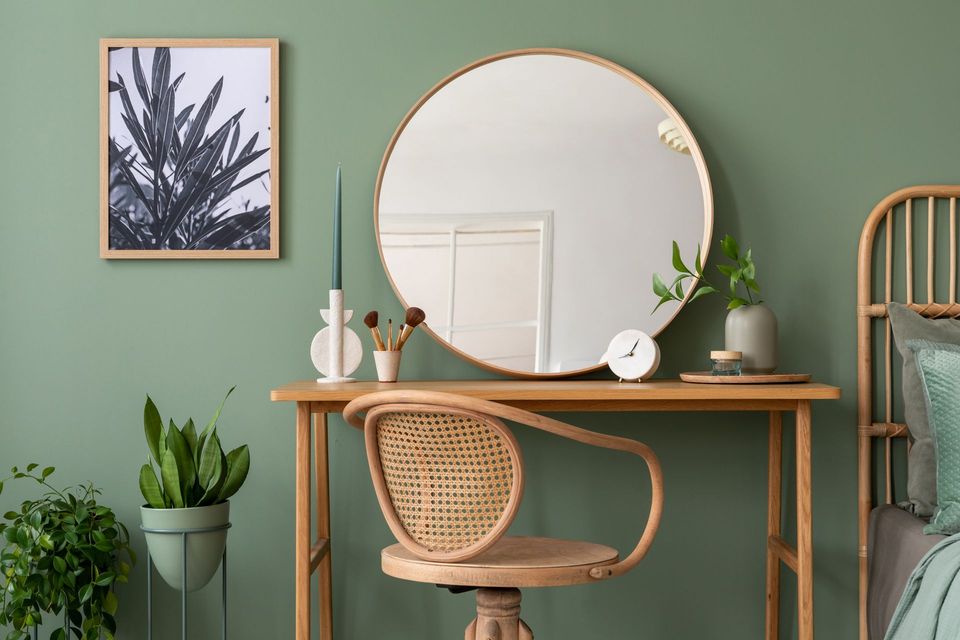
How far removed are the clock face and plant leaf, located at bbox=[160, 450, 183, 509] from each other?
1.05 metres

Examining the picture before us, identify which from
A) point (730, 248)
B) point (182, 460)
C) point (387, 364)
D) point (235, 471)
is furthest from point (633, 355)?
point (182, 460)

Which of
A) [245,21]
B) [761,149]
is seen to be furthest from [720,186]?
[245,21]

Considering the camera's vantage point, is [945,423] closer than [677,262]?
Yes

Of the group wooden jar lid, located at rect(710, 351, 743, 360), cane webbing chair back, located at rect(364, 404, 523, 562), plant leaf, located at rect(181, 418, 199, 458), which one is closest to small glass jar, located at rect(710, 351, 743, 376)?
wooden jar lid, located at rect(710, 351, 743, 360)

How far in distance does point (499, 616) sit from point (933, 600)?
2.63 feet

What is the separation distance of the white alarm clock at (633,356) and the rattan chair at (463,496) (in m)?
0.42

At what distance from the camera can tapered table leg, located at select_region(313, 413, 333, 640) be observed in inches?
89.4

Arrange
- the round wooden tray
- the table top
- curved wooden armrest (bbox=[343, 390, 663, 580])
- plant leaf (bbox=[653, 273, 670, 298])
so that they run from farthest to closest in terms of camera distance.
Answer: plant leaf (bbox=[653, 273, 670, 298]) → the round wooden tray → the table top → curved wooden armrest (bbox=[343, 390, 663, 580])

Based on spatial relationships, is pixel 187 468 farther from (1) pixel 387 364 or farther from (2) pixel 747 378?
(2) pixel 747 378

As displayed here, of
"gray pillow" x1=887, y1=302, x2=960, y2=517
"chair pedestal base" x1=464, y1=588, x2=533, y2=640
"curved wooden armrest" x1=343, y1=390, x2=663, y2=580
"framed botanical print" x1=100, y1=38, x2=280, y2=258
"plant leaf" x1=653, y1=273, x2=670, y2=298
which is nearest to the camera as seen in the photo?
"curved wooden armrest" x1=343, y1=390, x2=663, y2=580

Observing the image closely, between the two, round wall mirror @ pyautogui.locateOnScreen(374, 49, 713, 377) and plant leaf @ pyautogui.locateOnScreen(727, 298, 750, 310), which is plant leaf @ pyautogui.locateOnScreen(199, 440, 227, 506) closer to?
round wall mirror @ pyautogui.locateOnScreen(374, 49, 713, 377)

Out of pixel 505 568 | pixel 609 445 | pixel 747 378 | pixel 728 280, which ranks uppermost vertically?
pixel 728 280

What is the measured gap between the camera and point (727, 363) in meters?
2.08

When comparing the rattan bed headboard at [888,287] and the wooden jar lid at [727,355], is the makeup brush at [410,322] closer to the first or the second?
the wooden jar lid at [727,355]
